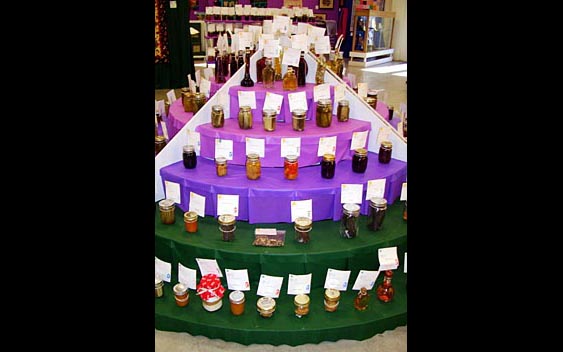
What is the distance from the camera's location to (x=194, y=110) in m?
3.37

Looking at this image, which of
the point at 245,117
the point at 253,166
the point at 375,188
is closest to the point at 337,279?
the point at 375,188

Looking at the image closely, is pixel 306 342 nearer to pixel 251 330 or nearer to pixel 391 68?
pixel 251 330

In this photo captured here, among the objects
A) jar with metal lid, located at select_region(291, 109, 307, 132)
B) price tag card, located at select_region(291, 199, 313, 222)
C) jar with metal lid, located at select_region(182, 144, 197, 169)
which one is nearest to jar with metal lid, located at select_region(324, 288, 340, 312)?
price tag card, located at select_region(291, 199, 313, 222)

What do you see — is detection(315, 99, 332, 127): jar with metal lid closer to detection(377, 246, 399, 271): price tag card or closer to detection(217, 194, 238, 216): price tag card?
detection(217, 194, 238, 216): price tag card

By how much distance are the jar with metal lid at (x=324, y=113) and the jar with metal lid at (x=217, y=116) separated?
2.24ft

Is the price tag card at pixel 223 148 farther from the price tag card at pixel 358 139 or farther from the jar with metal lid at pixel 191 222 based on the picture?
the price tag card at pixel 358 139

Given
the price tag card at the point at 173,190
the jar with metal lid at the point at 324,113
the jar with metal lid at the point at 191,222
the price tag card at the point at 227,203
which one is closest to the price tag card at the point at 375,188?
the jar with metal lid at the point at 324,113

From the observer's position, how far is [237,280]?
7.82ft

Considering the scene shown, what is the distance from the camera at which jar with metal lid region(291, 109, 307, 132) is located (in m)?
2.78

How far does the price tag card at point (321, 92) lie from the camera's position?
300 cm

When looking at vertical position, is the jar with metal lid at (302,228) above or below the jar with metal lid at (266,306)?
above

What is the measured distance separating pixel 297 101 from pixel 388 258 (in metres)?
1.26

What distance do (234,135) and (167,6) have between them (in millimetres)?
5995
